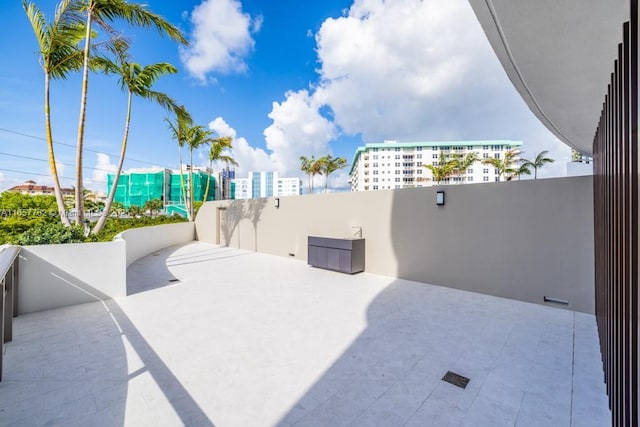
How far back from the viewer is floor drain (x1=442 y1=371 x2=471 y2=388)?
222cm

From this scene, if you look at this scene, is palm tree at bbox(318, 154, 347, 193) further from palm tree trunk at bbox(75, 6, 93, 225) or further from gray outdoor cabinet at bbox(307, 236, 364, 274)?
palm tree trunk at bbox(75, 6, 93, 225)

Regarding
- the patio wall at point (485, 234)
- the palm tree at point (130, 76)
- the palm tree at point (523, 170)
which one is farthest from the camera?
the palm tree at point (523, 170)

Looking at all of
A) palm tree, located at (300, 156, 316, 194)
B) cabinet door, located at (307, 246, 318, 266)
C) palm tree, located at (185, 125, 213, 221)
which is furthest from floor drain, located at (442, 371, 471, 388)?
palm tree, located at (300, 156, 316, 194)

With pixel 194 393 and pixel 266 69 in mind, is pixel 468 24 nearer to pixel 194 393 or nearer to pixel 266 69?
pixel 194 393

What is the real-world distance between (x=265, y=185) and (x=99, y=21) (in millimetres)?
107491

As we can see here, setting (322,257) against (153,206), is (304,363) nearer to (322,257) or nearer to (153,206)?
(322,257)

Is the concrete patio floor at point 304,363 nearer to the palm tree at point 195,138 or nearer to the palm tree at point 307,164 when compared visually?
the palm tree at point 195,138

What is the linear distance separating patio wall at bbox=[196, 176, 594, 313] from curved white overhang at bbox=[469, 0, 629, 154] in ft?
4.92

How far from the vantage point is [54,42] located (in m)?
5.21

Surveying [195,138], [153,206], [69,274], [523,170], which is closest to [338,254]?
[69,274]

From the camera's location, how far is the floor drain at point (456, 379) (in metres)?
2.22

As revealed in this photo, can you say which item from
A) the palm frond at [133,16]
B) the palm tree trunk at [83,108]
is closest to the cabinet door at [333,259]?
the palm tree trunk at [83,108]

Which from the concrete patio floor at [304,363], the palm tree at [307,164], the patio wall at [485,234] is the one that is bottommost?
the concrete patio floor at [304,363]

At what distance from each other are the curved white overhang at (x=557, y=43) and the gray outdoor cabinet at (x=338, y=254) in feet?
13.4
